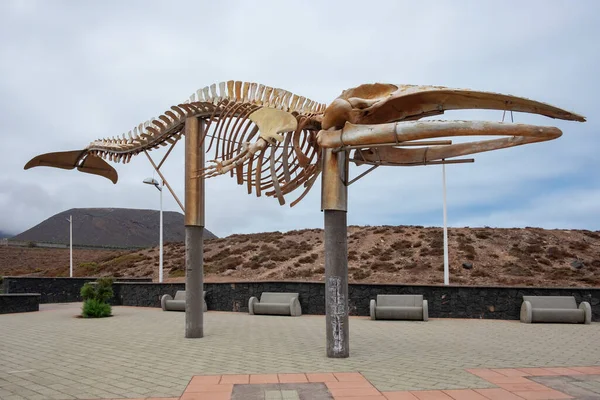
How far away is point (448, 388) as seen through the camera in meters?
6.28

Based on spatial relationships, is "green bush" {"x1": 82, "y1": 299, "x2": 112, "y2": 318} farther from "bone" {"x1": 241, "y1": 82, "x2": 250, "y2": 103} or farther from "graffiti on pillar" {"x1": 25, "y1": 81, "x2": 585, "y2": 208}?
"bone" {"x1": 241, "y1": 82, "x2": 250, "y2": 103}

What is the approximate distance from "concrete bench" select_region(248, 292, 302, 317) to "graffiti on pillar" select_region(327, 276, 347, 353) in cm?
710

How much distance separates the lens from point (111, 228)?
98438 millimetres

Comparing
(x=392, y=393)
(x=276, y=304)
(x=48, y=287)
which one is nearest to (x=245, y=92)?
(x=392, y=393)

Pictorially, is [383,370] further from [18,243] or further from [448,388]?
[18,243]

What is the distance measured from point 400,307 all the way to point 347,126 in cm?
749

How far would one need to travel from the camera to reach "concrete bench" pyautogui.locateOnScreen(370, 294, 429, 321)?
1383 cm

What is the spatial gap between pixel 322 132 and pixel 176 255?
117ft

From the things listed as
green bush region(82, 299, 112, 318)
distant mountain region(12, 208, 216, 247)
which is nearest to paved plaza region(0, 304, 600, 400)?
green bush region(82, 299, 112, 318)

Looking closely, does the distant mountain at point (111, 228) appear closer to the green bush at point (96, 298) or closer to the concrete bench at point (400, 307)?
the green bush at point (96, 298)

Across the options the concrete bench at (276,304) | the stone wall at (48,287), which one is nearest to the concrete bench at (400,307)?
the concrete bench at (276,304)

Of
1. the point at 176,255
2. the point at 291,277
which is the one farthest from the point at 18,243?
the point at 291,277

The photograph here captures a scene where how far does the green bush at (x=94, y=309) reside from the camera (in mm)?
16047

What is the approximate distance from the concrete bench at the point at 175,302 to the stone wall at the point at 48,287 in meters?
6.91
